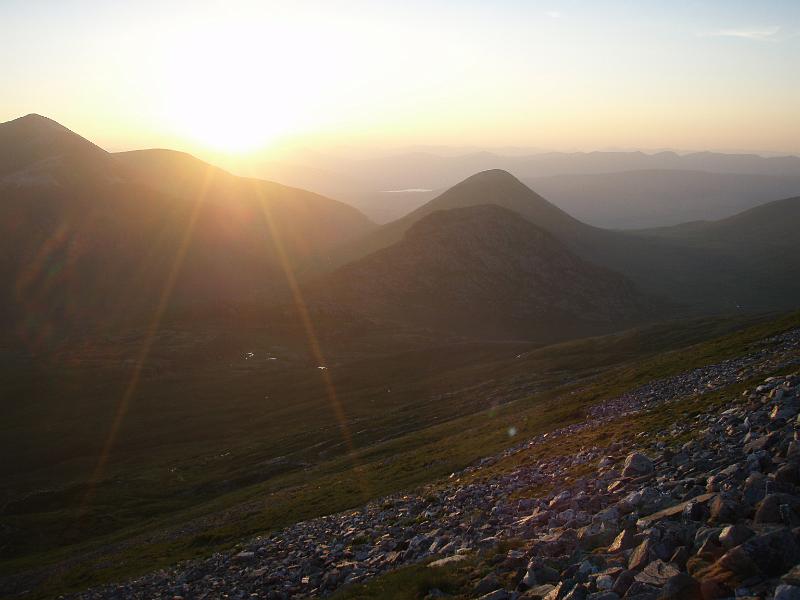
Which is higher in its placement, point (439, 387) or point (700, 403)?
point (700, 403)

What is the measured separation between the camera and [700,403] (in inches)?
1476

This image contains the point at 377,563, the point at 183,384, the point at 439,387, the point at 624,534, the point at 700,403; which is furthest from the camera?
the point at 183,384

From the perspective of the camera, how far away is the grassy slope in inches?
2042

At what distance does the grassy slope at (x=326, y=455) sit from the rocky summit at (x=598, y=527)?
938 centimetres

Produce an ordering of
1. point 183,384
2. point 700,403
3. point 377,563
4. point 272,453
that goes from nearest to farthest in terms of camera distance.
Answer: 1. point 377,563
2. point 700,403
3. point 272,453
4. point 183,384

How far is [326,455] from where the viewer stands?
88250 millimetres

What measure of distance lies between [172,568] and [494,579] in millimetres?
29961

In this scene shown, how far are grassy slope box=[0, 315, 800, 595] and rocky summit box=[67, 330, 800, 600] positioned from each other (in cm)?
938

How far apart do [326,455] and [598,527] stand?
7427 centimetres

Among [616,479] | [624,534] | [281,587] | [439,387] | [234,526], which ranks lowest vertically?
[439,387]

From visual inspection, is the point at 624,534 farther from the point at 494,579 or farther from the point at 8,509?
the point at 8,509

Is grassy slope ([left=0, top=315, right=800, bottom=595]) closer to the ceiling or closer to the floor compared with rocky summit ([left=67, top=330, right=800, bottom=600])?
Result: closer to the floor

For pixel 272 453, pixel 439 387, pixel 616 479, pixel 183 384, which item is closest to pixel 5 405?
pixel 183 384

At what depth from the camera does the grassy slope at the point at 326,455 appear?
170 ft
